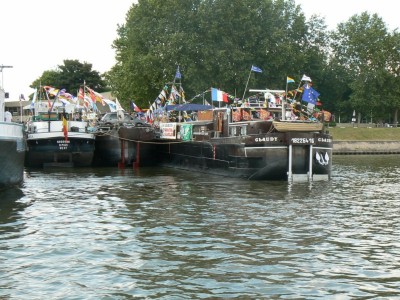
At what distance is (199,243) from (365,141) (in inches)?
2237

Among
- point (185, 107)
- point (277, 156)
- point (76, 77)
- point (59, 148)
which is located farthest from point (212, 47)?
point (76, 77)

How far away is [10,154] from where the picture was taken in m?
24.9

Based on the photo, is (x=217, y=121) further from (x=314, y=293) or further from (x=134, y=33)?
(x=134, y=33)

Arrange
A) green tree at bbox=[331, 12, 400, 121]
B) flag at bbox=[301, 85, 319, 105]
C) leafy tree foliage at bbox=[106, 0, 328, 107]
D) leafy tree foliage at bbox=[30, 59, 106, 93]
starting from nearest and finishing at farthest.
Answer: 1. flag at bbox=[301, 85, 319, 105]
2. leafy tree foliage at bbox=[106, 0, 328, 107]
3. green tree at bbox=[331, 12, 400, 121]
4. leafy tree foliage at bbox=[30, 59, 106, 93]

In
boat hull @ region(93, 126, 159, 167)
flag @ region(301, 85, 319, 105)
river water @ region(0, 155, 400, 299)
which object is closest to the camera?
river water @ region(0, 155, 400, 299)

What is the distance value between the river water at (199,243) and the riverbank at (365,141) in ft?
135

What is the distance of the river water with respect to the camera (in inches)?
432

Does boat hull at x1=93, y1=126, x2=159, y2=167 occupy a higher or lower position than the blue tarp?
lower

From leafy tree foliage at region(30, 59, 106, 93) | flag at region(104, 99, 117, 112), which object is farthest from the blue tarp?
leafy tree foliage at region(30, 59, 106, 93)

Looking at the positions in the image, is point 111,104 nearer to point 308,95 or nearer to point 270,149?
point 308,95

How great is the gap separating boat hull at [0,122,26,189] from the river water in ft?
1.91

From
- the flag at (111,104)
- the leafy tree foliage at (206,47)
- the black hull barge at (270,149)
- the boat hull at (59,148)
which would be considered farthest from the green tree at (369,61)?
the black hull barge at (270,149)

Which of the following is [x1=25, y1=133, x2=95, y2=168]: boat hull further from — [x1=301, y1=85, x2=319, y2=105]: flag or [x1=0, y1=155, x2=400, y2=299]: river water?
[x1=301, y1=85, x2=319, y2=105]: flag

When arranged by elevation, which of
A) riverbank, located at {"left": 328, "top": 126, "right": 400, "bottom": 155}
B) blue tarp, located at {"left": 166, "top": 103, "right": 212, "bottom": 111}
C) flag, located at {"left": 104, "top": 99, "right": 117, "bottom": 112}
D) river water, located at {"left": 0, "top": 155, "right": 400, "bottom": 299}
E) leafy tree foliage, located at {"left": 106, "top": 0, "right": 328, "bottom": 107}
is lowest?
river water, located at {"left": 0, "top": 155, "right": 400, "bottom": 299}
